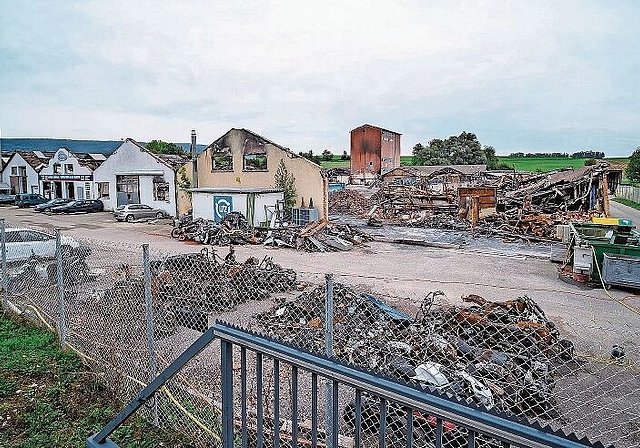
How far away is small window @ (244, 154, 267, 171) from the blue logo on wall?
3.49m

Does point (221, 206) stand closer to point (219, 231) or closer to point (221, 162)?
point (219, 231)

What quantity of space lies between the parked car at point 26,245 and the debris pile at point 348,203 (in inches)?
939

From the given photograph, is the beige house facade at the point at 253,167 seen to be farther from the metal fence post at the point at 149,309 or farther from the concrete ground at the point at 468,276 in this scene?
the metal fence post at the point at 149,309

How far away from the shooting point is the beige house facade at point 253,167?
25.3 meters

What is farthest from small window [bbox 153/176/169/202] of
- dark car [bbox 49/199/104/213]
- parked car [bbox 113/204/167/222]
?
dark car [bbox 49/199/104/213]

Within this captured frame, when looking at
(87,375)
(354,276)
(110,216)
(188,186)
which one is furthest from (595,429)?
(110,216)

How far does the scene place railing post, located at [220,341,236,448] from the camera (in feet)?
8.23

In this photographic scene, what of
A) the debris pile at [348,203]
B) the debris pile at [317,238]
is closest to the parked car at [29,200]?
the debris pile at [348,203]

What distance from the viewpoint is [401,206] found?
3250cm

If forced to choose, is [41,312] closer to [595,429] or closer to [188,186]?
[595,429]

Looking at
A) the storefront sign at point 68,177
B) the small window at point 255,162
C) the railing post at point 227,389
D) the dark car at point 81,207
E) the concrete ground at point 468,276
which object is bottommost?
the concrete ground at point 468,276

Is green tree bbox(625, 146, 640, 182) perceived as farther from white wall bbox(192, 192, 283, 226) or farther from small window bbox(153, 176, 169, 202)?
small window bbox(153, 176, 169, 202)

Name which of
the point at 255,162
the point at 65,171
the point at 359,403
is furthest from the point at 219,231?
the point at 65,171

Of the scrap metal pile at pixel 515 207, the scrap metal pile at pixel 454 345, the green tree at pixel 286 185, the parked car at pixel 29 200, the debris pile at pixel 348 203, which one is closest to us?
the scrap metal pile at pixel 454 345
